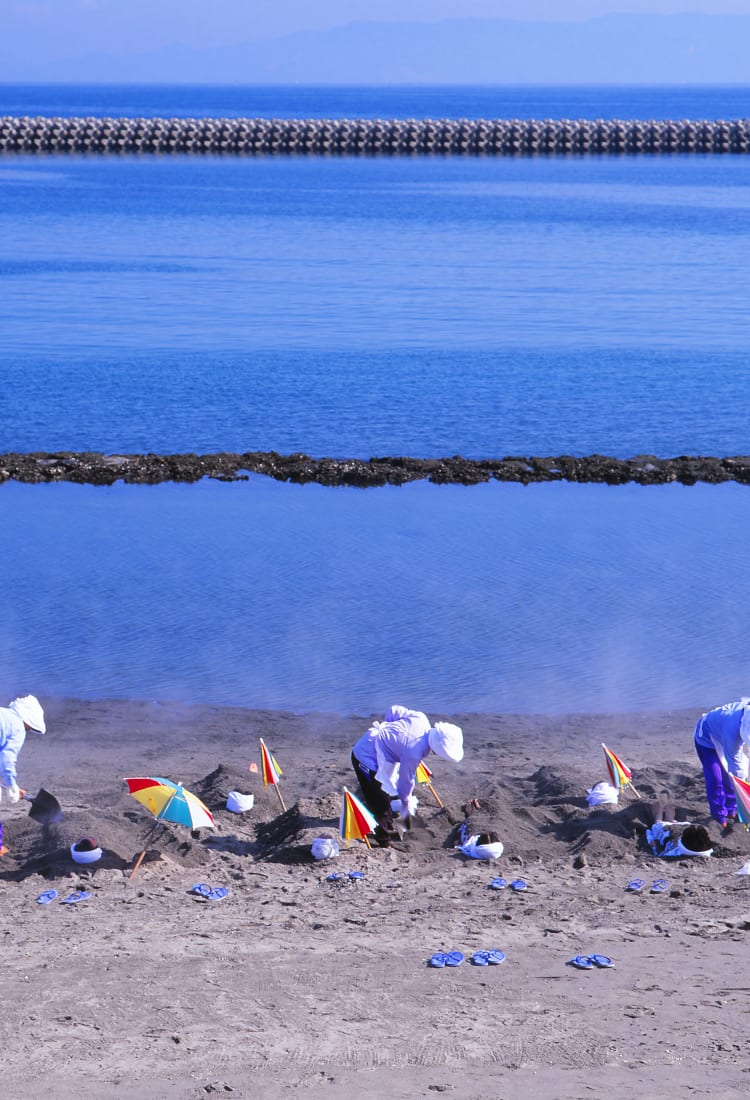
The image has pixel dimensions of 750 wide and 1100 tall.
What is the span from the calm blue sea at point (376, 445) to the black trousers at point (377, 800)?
3801 millimetres

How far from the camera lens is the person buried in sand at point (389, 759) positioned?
10.8 metres

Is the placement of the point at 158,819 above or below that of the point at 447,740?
below

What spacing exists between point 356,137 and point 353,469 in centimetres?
8353

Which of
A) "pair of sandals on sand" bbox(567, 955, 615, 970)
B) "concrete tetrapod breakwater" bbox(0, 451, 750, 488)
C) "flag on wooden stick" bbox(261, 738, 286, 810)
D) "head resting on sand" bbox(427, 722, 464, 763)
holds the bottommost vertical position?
"concrete tetrapod breakwater" bbox(0, 451, 750, 488)

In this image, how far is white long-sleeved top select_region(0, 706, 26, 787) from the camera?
1078 cm

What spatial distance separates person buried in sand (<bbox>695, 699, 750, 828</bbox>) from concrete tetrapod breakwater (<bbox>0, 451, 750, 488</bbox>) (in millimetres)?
14230

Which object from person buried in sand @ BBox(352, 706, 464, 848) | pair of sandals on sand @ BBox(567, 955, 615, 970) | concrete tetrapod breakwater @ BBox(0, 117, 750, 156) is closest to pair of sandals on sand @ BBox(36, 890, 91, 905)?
person buried in sand @ BBox(352, 706, 464, 848)

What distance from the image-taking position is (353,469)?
997 inches

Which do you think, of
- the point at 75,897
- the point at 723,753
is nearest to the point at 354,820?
the point at 75,897

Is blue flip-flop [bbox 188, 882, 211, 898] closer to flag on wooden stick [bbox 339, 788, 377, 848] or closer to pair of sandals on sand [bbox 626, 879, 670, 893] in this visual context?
flag on wooden stick [bbox 339, 788, 377, 848]

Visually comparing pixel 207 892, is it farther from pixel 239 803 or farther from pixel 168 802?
pixel 239 803

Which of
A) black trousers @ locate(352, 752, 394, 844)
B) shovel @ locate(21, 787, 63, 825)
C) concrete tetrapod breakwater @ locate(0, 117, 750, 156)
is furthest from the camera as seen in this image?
concrete tetrapod breakwater @ locate(0, 117, 750, 156)

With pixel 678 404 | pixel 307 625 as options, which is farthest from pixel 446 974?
pixel 678 404

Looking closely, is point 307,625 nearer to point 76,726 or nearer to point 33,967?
point 76,726
